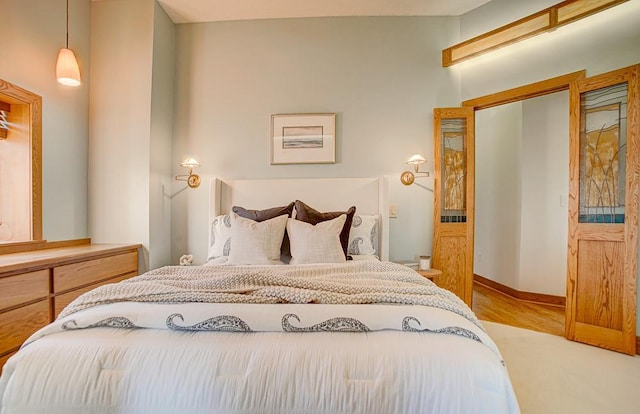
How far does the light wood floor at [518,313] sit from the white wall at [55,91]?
4.08m

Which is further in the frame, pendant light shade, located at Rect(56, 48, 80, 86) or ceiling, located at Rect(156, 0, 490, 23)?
ceiling, located at Rect(156, 0, 490, 23)

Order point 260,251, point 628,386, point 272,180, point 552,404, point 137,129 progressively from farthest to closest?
point 272,180 → point 137,129 → point 260,251 → point 628,386 → point 552,404

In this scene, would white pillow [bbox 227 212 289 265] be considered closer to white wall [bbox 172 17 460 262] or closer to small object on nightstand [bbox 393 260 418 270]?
white wall [bbox 172 17 460 262]

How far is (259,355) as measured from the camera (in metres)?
0.92

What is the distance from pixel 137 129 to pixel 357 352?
2.80 m

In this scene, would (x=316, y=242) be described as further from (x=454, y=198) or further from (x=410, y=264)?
(x=454, y=198)

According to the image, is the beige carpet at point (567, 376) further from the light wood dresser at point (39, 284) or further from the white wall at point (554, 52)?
the light wood dresser at point (39, 284)

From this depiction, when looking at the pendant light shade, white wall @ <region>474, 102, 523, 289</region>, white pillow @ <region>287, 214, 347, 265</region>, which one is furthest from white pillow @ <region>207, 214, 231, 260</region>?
white wall @ <region>474, 102, 523, 289</region>

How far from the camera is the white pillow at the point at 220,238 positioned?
2289 millimetres

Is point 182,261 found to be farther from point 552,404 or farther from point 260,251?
point 552,404

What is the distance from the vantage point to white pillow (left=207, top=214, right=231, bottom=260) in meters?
2.29

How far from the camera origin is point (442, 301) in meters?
1.13

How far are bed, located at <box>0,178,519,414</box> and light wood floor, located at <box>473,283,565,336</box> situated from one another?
2164 mm

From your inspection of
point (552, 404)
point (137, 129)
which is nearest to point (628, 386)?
point (552, 404)
